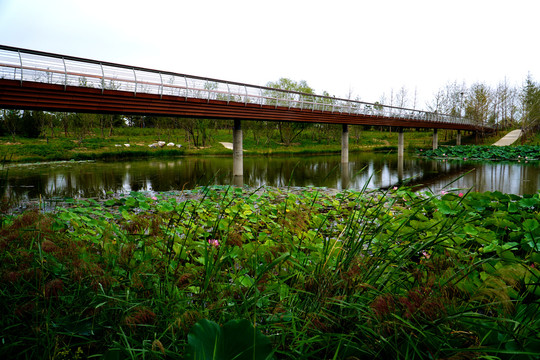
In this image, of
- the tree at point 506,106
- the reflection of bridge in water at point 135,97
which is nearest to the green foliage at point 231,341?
the reflection of bridge in water at point 135,97

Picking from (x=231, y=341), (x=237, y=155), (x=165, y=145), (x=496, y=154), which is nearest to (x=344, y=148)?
(x=237, y=155)

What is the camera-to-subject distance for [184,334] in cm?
125

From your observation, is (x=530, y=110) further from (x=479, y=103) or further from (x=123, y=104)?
(x=123, y=104)

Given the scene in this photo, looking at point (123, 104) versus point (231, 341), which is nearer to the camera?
point (231, 341)

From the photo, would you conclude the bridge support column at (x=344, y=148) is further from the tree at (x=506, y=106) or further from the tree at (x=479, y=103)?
the tree at (x=506, y=106)

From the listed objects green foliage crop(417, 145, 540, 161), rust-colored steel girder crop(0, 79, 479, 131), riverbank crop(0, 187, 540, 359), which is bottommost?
riverbank crop(0, 187, 540, 359)

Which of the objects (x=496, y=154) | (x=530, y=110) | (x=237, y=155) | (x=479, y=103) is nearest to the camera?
(x=237, y=155)

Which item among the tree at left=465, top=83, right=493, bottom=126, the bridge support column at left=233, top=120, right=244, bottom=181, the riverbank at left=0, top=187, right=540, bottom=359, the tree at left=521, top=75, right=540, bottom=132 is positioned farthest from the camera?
the tree at left=465, top=83, right=493, bottom=126

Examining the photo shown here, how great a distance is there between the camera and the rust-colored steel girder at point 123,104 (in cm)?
1188

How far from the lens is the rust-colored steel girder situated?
11.9m

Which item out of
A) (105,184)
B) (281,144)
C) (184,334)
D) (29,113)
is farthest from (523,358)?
(29,113)

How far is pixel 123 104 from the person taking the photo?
14.3m

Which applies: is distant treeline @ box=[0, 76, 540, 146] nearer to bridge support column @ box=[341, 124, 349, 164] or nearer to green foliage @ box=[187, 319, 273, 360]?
bridge support column @ box=[341, 124, 349, 164]

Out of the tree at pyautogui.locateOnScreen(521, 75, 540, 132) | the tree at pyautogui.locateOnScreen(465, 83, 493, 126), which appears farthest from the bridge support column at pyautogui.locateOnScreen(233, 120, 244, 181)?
the tree at pyautogui.locateOnScreen(521, 75, 540, 132)
